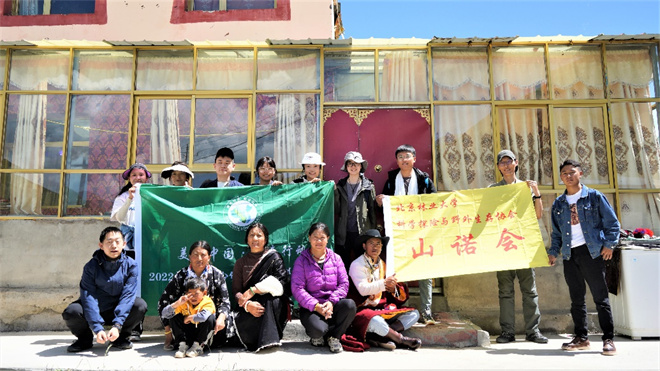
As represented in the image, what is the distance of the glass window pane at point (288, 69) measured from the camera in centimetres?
680

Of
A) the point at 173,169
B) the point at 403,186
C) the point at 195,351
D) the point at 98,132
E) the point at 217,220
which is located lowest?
the point at 195,351

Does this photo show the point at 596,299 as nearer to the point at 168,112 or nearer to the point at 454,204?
the point at 454,204

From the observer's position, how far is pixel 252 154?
6621 millimetres

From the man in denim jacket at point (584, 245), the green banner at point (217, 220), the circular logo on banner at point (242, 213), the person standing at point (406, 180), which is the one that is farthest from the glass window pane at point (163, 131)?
the man in denim jacket at point (584, 245)

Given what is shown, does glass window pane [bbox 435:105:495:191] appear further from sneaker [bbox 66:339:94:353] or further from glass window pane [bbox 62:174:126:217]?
sneaker [bbox 66:339:94:353]

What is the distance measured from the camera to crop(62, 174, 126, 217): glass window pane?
21.5ft

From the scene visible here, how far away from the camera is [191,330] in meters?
4.54

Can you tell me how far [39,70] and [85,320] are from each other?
411 centimetres

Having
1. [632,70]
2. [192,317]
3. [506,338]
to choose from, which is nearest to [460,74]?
[632,70]

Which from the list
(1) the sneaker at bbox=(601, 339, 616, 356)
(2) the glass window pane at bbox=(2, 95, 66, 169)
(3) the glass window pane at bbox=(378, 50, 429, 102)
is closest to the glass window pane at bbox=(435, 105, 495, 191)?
(3) the glass window pane at bbox=(378, 50, 429, 102)

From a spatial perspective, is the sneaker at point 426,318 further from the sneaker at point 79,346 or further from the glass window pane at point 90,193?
the glass window pane at point 90,193

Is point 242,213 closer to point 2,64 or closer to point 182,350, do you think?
point 182,350

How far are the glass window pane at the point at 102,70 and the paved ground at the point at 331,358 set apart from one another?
3551 millimetres

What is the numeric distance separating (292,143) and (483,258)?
2952 mm
